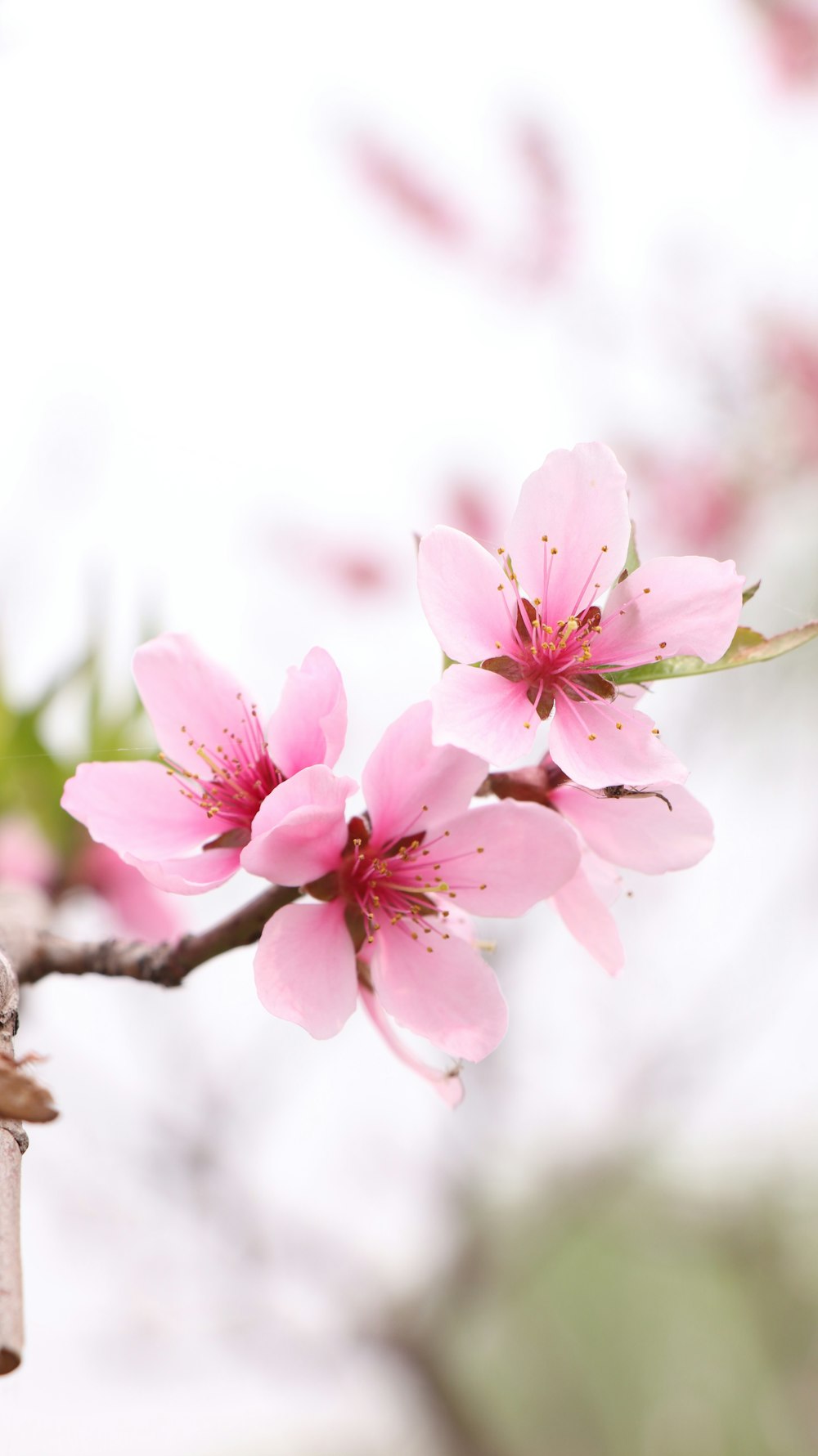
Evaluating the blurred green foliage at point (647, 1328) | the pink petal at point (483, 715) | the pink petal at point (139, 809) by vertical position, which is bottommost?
the blurred green foliage at point (647, 1328)

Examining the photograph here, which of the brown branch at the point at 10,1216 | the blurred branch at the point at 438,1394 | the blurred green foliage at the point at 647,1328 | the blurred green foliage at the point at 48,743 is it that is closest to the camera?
the brown branch at the point at 10,1216

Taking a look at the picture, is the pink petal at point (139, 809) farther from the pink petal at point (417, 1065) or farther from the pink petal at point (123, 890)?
the pink petal at point (123, 890)

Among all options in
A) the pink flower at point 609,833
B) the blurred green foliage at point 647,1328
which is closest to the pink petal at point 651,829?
the pink flower at point 609,833

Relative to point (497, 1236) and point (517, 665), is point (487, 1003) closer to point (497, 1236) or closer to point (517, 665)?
point (517, 665)

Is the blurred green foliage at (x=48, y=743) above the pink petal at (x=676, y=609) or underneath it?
underneath

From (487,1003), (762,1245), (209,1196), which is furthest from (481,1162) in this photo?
(487,1003)

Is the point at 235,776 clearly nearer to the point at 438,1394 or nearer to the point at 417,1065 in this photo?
the point at 417,1065

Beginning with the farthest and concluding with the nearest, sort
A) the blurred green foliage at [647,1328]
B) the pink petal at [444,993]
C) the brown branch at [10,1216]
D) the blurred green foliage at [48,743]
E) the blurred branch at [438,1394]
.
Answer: the blurred green foliage at [647,1328] → the blurred branch at [438,1394] → the blurred green foliage at [48,743] → the pink petal at [444,993] → the brown branch at [10,1216]
